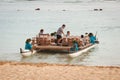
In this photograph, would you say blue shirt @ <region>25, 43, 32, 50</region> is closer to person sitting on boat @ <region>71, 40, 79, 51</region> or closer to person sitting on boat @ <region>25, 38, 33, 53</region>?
person sitting on boat @ <region>25, 38, 33, 53</region>

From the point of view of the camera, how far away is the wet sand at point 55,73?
38.6 feet

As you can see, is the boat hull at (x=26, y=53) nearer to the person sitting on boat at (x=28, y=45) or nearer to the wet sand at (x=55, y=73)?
the person sitting on boat at (x=28, y=45)

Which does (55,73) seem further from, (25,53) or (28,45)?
(28,45)

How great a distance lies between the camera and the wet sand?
38.6 ft

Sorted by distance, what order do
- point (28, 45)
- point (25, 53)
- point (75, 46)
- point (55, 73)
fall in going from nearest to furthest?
point (55, 73) < point (25, 53) < point (75, 46) < point (28, 45)

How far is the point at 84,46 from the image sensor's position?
2253 centimetres

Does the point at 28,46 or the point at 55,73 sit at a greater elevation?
the point at 28,46

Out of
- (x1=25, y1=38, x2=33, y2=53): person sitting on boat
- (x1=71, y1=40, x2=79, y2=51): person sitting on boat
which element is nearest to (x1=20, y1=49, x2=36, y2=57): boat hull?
(x1=25, y1=38, x2=33, y2=53): person sitting on boat

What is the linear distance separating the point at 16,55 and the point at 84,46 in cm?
401

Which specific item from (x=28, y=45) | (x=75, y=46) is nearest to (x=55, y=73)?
(x=75, y=46)

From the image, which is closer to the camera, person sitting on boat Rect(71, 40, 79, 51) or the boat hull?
the boat hull

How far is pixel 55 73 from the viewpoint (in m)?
12.5

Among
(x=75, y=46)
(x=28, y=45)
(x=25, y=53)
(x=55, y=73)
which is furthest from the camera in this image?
(x=28, y=45)

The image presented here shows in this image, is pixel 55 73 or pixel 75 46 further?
pixel 75 46
